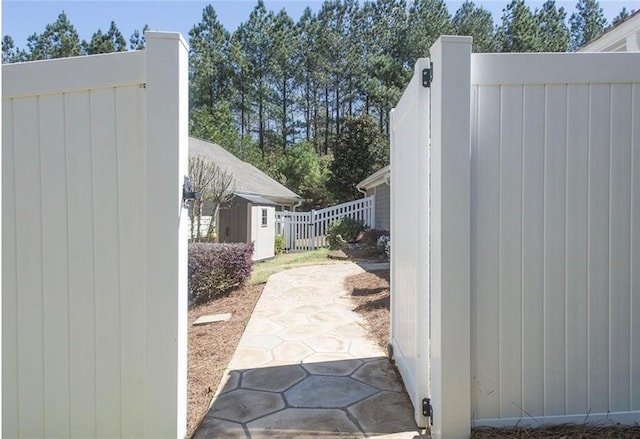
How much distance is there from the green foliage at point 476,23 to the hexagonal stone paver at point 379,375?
24.3 metres

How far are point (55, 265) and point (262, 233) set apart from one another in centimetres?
990

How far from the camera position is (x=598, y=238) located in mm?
2301

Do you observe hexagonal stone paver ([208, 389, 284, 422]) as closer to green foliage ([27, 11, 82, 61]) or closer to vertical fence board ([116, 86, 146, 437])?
vertical fence board ([116, 86, 146, 437])

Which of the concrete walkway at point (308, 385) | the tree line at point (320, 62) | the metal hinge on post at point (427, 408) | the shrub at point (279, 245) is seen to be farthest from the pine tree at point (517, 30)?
the metal hinge on post at point (427, 408)

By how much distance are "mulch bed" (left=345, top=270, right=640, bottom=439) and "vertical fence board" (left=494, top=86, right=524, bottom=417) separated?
5.8 inches

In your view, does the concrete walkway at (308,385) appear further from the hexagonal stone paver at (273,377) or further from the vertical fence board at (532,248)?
the vertical fence board at (532,248)

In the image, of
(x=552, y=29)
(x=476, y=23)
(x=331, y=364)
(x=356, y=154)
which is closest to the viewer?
(x=331, y=364)

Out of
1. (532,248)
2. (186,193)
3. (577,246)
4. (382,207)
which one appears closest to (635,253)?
(577,246)

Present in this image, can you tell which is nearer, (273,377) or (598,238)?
(598,238)

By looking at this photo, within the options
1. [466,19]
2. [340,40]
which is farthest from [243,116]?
[466,19]

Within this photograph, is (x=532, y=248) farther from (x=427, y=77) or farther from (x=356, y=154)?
(x=356, y=154)

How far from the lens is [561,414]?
2.30m

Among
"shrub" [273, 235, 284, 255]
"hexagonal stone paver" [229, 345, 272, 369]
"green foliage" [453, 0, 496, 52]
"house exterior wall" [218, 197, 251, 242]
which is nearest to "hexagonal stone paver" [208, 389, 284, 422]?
"hexagonal stone paver" [229, 345, 272, 369]

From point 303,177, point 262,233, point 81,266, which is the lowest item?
point 262,233
